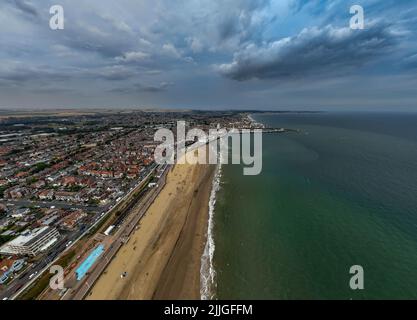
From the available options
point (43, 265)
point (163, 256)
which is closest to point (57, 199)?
point (43, 265)

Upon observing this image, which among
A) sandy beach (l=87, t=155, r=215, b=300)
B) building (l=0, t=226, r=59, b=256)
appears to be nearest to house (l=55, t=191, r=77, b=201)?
building (l=0, t=226, r=59, b=256)

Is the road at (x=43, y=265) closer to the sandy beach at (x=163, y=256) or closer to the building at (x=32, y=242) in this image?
the building at (x=32, y=242)

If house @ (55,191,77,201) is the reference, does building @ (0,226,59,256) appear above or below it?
below

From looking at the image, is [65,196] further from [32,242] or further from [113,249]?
[113,249]

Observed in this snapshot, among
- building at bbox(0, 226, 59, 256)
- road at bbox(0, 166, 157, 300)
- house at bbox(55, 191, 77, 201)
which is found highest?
house at bbox(55, 191, 77, 201)

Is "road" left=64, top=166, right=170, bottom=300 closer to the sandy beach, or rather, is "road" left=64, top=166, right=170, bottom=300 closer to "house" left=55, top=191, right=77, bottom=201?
the sandy beach
